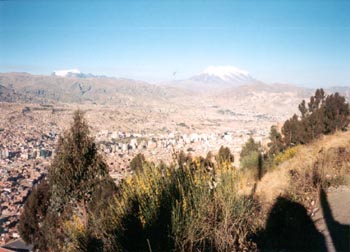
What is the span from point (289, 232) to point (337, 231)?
2.43 ft

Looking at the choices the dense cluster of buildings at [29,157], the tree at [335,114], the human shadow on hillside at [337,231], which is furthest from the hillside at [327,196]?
the tree at [335,114]

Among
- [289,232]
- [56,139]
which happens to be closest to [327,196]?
[289,232]

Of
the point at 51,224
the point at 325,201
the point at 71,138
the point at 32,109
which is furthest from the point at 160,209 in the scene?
the point at 32,109

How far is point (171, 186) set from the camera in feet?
14.2

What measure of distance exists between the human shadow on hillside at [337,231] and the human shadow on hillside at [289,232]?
182mm

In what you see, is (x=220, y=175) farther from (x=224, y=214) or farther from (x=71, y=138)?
(x=71, y=138)

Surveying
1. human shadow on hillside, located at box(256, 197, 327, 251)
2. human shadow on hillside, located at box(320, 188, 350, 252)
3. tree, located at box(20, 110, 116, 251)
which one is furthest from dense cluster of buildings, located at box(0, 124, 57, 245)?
human shadow on hillside, located at box(320, 188, 350, 252)

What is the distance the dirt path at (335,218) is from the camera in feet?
14.0

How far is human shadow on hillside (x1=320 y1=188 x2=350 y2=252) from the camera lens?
4.15m

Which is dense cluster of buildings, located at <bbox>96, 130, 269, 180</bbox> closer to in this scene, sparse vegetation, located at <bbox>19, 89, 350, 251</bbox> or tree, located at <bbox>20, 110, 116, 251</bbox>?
tree, located at <bbox>20, 110, 116, 251</bbox>

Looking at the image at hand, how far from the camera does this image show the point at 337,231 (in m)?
4.66

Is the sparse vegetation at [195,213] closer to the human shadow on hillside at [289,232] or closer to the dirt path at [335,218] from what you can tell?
the human shadow on hillside at [289,232]

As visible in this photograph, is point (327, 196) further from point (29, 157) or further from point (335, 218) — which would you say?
point (29, 157)

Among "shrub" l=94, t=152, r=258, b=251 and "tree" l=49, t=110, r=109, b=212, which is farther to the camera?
"tree" l=49, t=110, r=109, b=212
